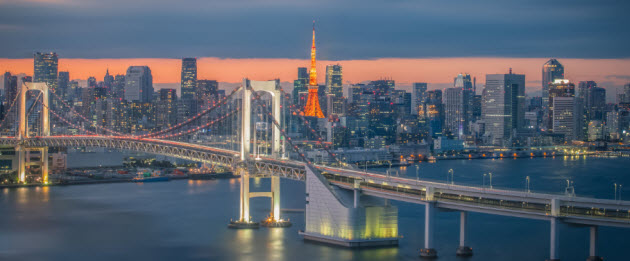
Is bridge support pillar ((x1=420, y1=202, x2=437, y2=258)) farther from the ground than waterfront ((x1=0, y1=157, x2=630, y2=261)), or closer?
farther from the ground

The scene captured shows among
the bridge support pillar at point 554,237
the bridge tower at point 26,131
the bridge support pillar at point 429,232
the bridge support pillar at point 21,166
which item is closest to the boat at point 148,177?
the bridge tower at point 26,131

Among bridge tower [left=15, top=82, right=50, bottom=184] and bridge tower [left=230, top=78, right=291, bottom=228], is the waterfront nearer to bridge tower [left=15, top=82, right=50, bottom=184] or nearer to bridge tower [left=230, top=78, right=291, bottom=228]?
bridge tower [left=230, top=78, right=291, bottom=228]

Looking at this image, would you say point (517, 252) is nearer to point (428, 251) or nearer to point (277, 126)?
point (428, 251)

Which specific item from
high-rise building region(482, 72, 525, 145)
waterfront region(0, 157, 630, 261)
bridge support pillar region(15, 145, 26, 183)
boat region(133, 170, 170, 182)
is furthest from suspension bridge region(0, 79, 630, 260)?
high-rise building region(482, 72, 525, 145)

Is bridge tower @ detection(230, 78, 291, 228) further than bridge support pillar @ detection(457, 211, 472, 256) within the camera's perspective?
Yes

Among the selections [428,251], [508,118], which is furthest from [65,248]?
[508,118]

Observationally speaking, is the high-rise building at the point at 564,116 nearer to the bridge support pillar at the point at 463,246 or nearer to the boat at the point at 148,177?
the boat at the point at 148,177
